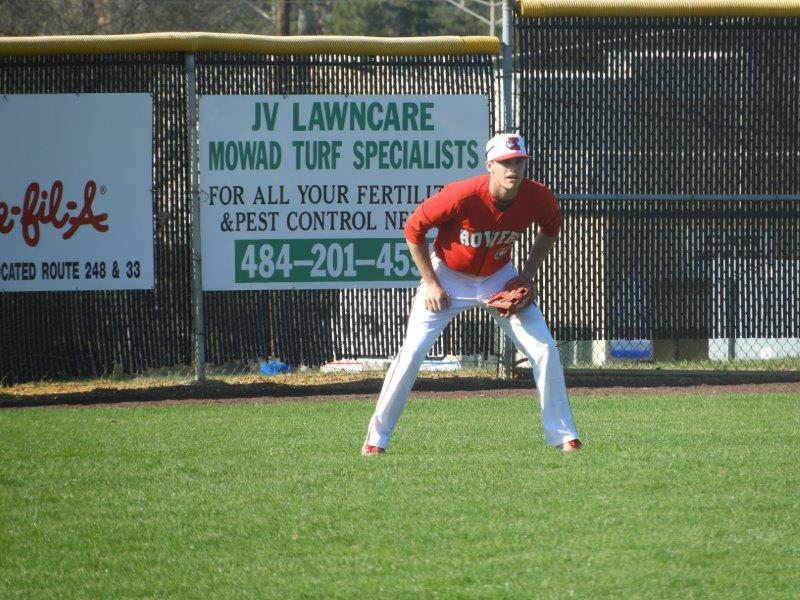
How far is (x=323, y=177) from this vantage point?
11391mm

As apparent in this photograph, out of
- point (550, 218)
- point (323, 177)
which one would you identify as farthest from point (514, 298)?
point (323, 177)

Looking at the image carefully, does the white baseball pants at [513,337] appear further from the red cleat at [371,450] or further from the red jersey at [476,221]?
the red jersey at [476,221]

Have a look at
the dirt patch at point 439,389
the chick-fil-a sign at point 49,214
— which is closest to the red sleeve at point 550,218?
the dirt patch at point 439,389

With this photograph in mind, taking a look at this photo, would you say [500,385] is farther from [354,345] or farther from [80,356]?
[80,356]

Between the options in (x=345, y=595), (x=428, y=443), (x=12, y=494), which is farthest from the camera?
(x=428, y=443)

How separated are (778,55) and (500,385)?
12.7 feet

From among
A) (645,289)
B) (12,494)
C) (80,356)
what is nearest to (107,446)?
(12,494)

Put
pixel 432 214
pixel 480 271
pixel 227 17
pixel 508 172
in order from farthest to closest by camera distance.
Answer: pixel 227 17
pixel 480 271
pixel 432 214
pixel 508 172

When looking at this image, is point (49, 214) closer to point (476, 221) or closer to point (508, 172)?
point (476, 221)

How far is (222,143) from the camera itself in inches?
448

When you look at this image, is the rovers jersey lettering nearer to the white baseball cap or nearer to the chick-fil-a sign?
the white baseball cap

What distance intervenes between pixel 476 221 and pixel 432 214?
0.84 feet

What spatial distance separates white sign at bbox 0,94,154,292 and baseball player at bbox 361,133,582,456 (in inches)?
182

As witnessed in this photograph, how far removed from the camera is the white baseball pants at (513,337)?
728 cm
